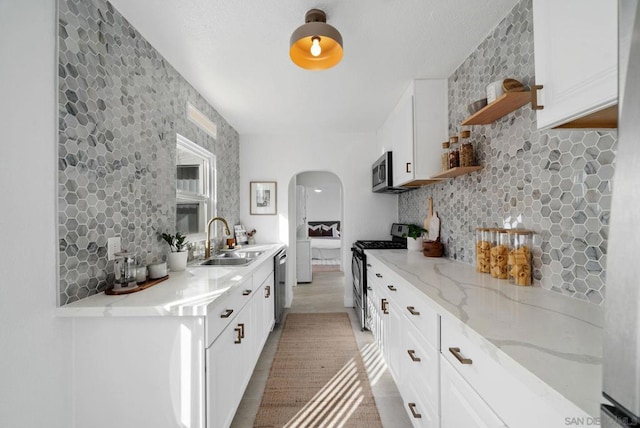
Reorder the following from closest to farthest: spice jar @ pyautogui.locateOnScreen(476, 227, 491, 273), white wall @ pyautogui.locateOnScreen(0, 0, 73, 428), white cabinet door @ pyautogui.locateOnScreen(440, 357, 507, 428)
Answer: white cabinet door @ pyautogui.locateOnScreen(440, 357, 507, 428) < white wall @ pyautogui.locateOnScreen(0, 0, 73, 428) < spice jar @ pyautogui.locateOnScreen(476, 227, 491, 273)

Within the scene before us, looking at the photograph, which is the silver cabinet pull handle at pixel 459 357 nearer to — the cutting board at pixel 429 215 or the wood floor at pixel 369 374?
the wood floor at pixel 369 374

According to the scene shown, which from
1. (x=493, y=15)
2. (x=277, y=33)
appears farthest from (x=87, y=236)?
(x=493, y=15)

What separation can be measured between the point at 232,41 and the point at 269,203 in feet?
7.90

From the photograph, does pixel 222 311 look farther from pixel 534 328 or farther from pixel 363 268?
pixel 363 268

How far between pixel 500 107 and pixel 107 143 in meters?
2.16

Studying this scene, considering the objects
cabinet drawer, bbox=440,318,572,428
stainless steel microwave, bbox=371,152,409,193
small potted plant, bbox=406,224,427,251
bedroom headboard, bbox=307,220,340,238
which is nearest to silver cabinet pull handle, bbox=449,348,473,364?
cabinet drawer, bbox=440,318,572,428

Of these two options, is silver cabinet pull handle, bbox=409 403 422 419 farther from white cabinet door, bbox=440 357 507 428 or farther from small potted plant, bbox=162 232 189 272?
small potted plant, bbox=162 232 189 272

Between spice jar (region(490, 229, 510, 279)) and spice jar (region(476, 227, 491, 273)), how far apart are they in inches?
2.9

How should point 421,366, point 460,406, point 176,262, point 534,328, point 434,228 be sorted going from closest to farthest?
point 534,328, point 460,406, point 421,366, point 176,262, point 434,228

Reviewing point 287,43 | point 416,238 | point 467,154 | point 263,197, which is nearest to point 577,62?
point 467,154

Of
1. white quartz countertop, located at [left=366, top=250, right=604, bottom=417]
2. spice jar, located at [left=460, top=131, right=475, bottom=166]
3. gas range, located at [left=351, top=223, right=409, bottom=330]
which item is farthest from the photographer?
gas range, located at [left=351, top=223, right=409, bottom=330]

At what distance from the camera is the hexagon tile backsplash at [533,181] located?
1116 millimetres

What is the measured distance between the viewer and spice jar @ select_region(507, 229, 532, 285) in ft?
4.66

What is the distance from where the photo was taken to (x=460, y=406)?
1024 mm
